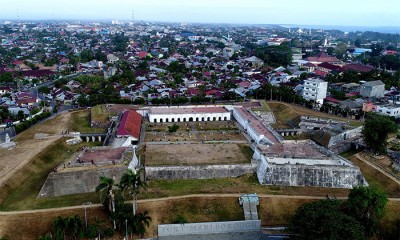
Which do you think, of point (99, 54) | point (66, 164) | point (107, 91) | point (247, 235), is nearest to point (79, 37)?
point (99, 54)

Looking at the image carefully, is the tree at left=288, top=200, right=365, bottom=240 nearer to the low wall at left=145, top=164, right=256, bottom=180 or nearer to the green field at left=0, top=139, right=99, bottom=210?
the low wall at left=145, top=164, right=256, bottom=180

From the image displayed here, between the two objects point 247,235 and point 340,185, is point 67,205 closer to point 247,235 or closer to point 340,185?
point 247,235

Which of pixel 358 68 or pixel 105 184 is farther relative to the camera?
pixel 358 68

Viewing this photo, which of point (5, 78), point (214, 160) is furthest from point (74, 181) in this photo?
point (5, 78)

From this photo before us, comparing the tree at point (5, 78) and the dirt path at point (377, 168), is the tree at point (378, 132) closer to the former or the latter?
the dirt path at point (377, 168)

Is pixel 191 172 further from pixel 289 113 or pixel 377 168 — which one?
pixel 289 113

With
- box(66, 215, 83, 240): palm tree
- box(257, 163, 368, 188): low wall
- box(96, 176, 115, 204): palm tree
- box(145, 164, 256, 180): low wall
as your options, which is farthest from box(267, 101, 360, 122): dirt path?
box(66, 215, 83, 240): palm tree

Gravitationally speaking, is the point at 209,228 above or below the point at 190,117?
below
